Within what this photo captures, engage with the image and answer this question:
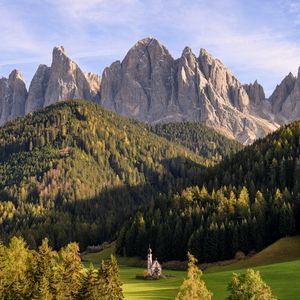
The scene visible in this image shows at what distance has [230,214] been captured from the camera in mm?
140000

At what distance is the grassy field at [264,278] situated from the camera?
70.4 m

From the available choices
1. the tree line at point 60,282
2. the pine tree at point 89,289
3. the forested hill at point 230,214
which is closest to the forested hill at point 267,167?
the forested hill at point 230,214

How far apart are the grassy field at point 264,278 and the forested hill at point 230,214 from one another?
7.13m

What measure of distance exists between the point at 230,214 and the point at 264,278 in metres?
60.3

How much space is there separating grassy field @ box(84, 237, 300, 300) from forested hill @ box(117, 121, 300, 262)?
7128 mm

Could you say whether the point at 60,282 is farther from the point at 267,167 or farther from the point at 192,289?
the point at 267,167

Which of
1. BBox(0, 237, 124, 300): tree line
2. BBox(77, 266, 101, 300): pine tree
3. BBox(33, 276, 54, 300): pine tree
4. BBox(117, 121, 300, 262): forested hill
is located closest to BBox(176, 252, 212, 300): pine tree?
BBox(0, 237, 124, 300): tree line

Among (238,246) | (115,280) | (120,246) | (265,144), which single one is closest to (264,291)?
(115,280)

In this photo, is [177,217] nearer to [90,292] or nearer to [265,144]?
[265,144]

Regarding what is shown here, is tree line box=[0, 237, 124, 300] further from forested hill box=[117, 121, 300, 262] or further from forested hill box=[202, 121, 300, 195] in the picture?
forested hill box=[202, 121, 300, 195]

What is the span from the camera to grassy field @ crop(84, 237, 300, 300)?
7041 centimetres

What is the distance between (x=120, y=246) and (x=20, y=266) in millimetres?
77213

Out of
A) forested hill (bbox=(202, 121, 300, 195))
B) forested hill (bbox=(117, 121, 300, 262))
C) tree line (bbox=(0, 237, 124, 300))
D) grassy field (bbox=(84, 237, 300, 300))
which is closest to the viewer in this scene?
tree line (bbox=(0, 237, 124, 300))

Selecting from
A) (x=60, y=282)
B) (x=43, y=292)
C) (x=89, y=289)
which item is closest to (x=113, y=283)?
(x=89, y=289)
